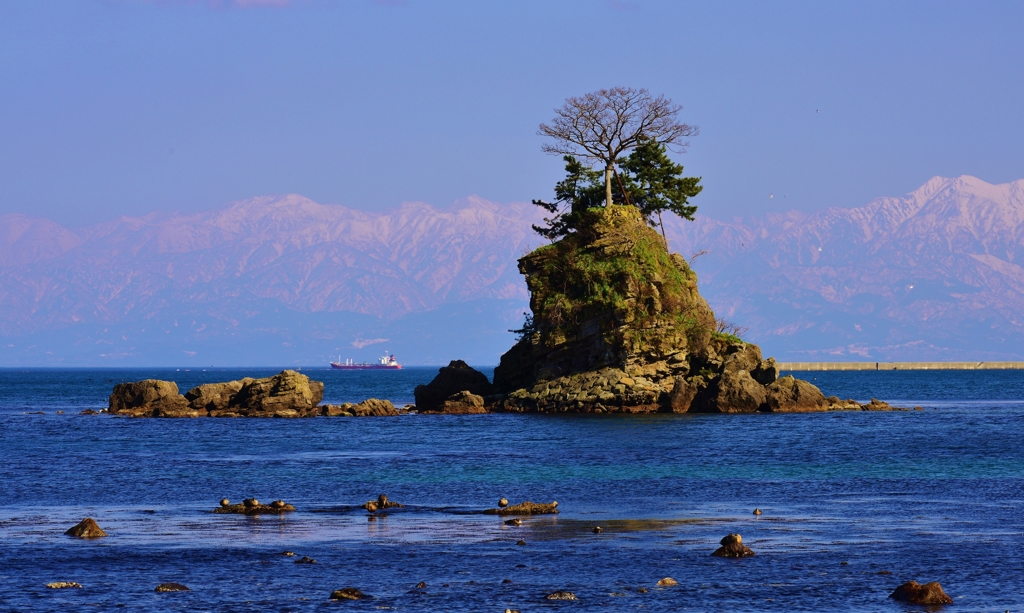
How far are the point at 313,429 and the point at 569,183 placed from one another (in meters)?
30.7

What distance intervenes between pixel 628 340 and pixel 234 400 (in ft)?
108

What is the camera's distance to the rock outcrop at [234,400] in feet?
322

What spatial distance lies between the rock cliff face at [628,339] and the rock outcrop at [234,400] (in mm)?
17535

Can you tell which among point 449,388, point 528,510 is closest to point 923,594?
point 528,510

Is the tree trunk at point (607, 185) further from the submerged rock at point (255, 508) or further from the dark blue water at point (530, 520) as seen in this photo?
the submerged rock at point (255, 508)

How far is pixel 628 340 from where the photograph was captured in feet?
286

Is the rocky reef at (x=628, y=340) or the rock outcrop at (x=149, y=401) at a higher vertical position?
the rocky reef at (x=628, y=340)

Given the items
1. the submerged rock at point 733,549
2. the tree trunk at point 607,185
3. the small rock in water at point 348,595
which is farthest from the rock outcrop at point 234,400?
the small rock in water at point 348,595

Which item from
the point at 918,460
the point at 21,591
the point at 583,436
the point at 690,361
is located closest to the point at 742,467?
the point at 918,460

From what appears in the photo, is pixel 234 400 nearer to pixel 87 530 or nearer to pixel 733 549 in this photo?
pixel 87 530

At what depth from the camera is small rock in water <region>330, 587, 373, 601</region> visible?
24.8 m

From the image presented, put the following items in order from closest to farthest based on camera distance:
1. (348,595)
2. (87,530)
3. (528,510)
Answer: (348,595) < (87,530) < (528,510)

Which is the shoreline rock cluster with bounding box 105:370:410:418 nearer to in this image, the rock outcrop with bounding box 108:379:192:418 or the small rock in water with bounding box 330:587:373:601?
the rock outcrop with bounding box 108:379:192:418

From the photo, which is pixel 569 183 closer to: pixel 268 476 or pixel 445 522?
pixel 268 476
